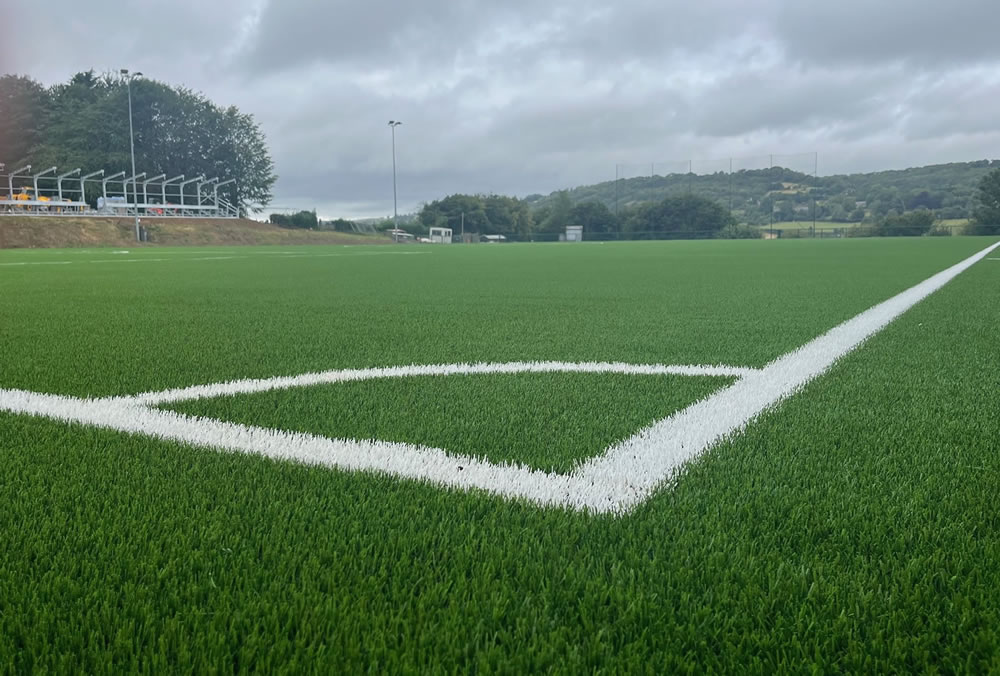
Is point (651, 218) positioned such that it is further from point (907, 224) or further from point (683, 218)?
point (907, 224)

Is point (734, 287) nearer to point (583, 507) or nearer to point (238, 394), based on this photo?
point (238, 394)

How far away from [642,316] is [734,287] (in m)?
3.00

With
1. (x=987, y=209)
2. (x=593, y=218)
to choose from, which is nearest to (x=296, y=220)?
(x=593, y=218)

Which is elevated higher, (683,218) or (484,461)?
(683,218)

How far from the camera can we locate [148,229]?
3606 centimetres

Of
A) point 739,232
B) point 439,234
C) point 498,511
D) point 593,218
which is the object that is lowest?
point 498,511

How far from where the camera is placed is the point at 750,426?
210 cm

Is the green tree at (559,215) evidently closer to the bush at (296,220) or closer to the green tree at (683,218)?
the green tree at (683,218)

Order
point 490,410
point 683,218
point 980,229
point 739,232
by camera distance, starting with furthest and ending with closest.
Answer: point 683,218
point 739,232
point 980,229
point 490,410

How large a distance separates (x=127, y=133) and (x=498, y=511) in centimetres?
6142

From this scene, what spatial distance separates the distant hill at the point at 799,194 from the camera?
189 ft

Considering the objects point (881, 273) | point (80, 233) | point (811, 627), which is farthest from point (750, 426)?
point (80, 233)

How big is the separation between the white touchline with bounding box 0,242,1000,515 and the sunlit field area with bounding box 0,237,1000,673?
0.01 metres

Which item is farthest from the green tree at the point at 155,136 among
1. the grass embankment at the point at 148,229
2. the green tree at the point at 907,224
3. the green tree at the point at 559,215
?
the green tree at the point at 907,224
